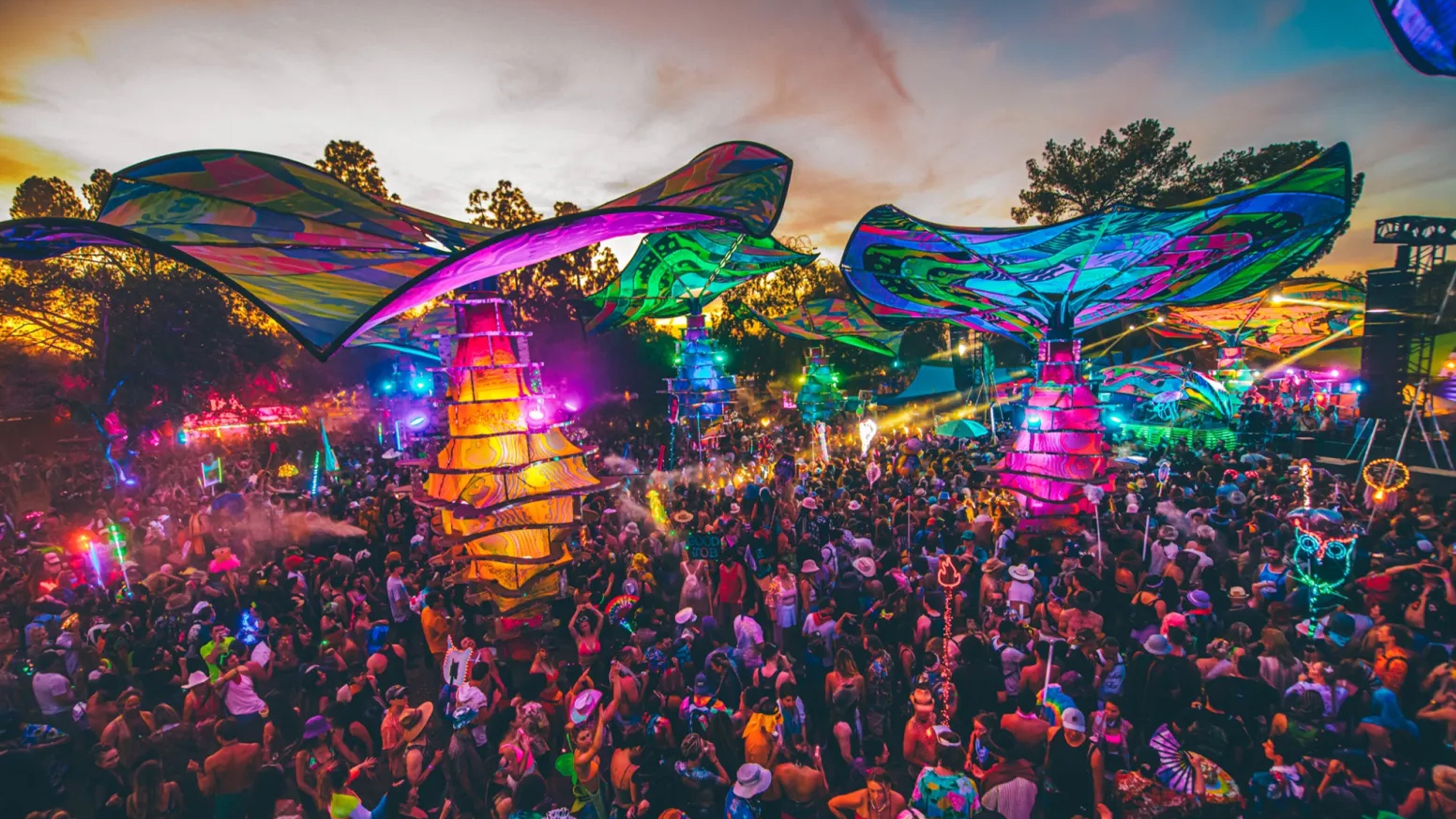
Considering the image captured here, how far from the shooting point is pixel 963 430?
48.1 feet

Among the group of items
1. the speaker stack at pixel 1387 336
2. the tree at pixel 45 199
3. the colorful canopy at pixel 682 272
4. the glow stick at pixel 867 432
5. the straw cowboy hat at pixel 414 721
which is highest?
the tree at pixel 45 199

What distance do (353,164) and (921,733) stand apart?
1200 inches

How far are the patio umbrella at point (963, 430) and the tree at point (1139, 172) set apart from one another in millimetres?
16221

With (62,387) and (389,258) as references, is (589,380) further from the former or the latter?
(389,258)

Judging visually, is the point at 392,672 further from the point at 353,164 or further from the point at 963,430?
the point at 353,164

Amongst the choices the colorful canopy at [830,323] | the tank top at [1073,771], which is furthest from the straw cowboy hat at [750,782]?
the colorful canopy at [830,323]

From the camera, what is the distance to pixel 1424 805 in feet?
10.9

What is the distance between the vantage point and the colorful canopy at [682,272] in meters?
11.5

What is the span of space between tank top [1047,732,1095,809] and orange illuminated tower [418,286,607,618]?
5.95 m

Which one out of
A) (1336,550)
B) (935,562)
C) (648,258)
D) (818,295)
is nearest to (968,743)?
(935,562)

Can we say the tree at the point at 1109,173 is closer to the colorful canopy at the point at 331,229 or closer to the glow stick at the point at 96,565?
the colorful canopy at the point at 331,229

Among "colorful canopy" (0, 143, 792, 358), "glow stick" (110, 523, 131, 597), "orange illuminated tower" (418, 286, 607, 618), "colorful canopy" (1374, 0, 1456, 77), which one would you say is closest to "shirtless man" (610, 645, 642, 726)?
"orange illuminated tower" (418, 286, 607, 618)

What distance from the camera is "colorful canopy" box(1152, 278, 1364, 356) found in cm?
1733

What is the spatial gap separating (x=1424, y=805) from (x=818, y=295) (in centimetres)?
4385
